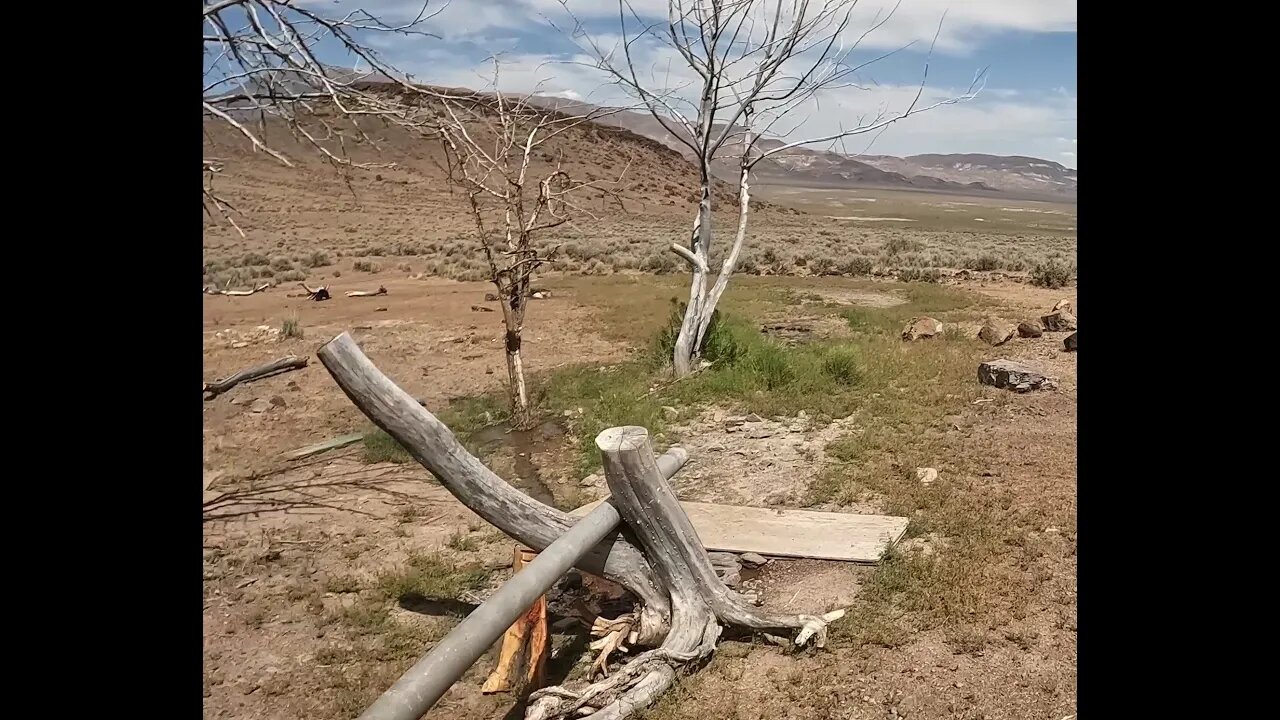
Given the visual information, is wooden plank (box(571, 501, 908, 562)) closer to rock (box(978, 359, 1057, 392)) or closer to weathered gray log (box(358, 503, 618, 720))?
weathered gray log (box(358, 503, 618, 720))

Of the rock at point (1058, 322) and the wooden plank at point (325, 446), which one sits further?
the rock at point (1058, 322)

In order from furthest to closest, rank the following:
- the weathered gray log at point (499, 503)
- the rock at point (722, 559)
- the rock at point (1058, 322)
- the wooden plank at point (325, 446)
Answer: the rock at point (1058, 322)
the wooden plank at point (325, 446)
the rock at point (722, 559)
the weathered gray log at point (499, 503)

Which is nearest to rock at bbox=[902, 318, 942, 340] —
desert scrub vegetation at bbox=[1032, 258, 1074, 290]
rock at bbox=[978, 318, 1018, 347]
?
rock at bbox=[978, 318, 1018, 347]

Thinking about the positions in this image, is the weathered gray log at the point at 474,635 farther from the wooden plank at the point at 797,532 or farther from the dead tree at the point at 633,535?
the wooden plank at the point at 797,532

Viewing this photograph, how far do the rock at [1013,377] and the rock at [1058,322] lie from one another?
3051 millimetres

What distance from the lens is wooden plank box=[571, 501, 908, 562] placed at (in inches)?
193

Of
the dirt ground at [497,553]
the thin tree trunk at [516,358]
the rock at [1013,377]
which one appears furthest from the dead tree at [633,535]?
the rock at [1013,377]

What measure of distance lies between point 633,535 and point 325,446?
172 inches

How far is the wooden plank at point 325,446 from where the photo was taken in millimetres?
7223

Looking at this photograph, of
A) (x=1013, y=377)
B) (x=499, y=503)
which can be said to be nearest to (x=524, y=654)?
(x=499, y=503)

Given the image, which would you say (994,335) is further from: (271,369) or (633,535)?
(271,369)

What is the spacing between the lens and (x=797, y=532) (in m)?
5.17
